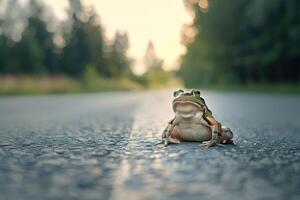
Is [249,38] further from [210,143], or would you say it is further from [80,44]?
[80,44]

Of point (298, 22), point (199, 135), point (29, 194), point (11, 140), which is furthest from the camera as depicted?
point (298, 22)

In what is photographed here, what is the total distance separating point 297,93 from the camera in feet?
101

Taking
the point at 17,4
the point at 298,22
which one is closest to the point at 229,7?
the point at 298,22

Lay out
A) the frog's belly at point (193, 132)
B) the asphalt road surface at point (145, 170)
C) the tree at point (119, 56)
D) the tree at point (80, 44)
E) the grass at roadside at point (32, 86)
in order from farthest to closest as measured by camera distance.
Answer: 1. the tree at point (119, 56)
2. the tree at point (80, 44)
3. the grass at roadside at point (32, 86)
4. the frog's belly at point (193, 132)
5. the asphalt road surface at point (145, 170)

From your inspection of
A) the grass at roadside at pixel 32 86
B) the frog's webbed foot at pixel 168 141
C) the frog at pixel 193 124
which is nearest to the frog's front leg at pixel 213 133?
the frog at pixel 193 124

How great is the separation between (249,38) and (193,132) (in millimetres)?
38513

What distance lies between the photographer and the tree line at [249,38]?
102ft

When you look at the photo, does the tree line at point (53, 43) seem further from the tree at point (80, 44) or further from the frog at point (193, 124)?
the frog at point (193, 124)

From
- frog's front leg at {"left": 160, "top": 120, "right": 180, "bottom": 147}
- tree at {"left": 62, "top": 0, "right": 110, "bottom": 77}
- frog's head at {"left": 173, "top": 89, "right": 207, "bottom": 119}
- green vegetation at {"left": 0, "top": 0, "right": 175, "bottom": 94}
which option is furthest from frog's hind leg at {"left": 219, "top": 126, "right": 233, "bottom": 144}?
tree at {"left": 62, "top": 0, "right": 110, "bottom": 77}

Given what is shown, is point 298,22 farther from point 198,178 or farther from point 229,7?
point 198,178

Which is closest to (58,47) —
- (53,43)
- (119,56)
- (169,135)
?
(53,43)

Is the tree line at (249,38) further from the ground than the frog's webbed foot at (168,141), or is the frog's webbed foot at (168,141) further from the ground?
the tree line at (249,38)

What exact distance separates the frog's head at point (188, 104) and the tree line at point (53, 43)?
6672 centimetres

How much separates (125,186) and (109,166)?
0.86m
